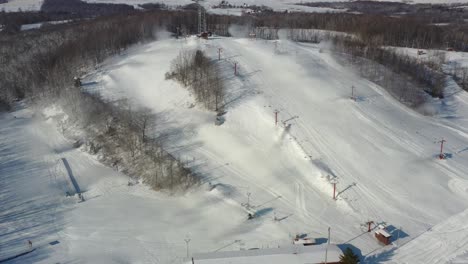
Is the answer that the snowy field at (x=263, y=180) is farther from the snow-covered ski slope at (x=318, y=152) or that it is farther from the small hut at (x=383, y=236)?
the small hut at (x=383, y=236)

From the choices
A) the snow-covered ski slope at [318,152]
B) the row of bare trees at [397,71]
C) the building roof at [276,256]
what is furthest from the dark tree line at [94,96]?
the row of bare trees at [397,71]

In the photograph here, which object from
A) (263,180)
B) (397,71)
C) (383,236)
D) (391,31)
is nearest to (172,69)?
(263,180)

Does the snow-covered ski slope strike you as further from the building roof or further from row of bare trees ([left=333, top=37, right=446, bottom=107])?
row of bare trees ([left=333, top=37, right=446, bottom=107])

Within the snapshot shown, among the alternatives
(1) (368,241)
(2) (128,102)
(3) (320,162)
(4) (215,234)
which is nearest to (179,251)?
(4) (215,234)

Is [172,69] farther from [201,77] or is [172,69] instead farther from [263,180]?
[263,180]

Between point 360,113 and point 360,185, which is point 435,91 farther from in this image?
point 360,185

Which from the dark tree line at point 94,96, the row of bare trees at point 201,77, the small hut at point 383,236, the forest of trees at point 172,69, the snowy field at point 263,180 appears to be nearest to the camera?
the small hut at point 383,236
